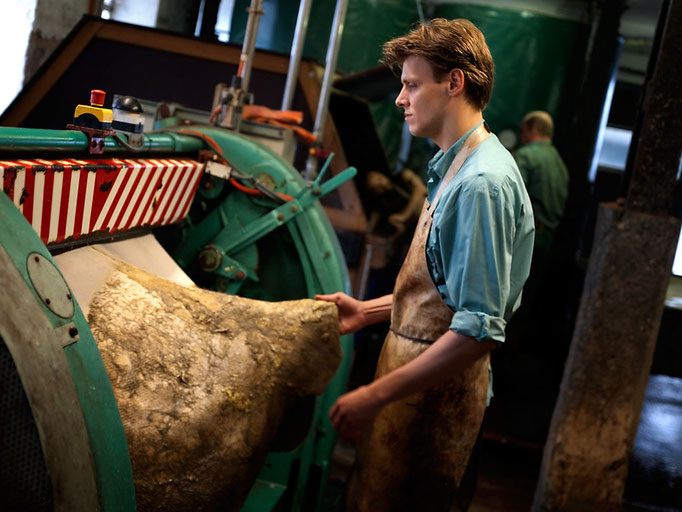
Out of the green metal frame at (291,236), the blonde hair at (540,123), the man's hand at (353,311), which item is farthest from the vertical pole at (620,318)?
the blonde hair at (540,123)

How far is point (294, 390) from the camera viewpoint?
2131 mm

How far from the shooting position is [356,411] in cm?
150

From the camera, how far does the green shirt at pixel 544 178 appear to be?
5.75 m

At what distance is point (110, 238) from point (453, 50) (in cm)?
128

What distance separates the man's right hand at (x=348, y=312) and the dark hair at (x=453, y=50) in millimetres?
678

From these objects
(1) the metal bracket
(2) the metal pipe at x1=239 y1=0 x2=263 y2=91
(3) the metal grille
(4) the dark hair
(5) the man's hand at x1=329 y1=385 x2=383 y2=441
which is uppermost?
(2) the metal pipe at x1=239 y1=0 x2=263 y2=91

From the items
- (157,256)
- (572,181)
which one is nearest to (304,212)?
(157,256)

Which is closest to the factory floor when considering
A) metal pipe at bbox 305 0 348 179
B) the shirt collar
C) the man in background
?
the man in background

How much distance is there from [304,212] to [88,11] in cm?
267

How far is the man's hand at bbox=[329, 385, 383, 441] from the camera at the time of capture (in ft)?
4.91

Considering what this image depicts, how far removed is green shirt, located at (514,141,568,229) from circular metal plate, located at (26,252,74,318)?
15.3ft

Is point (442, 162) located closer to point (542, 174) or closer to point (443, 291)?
point (443, 291)

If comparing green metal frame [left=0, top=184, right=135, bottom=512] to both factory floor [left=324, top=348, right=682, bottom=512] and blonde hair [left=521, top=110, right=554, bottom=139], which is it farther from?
blonde hair [left=521, top=110, right=554, bottom=139]

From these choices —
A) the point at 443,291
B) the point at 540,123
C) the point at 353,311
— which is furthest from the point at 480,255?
the point at 540,123
